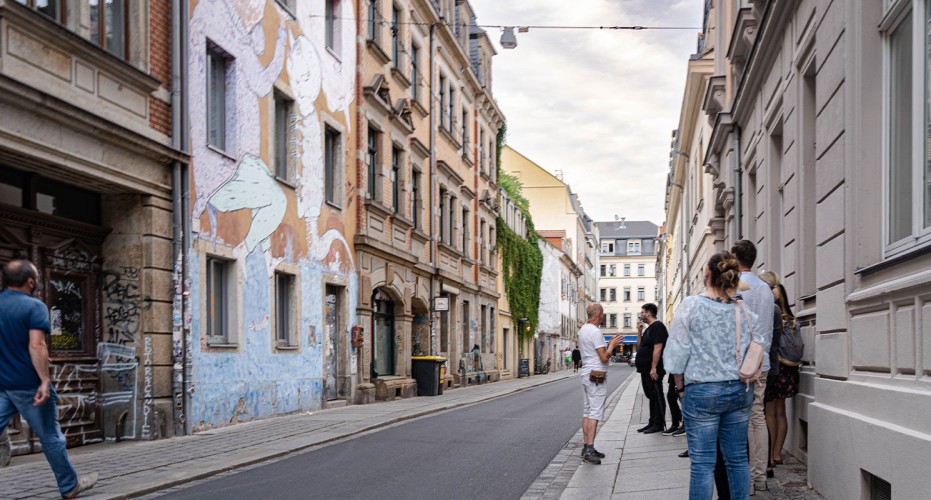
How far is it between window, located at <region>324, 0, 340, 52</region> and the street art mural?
0.12m

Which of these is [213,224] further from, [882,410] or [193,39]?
[882,410]

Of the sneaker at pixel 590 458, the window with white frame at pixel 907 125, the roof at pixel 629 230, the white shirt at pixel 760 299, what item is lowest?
the sneaker at pixel 590 458

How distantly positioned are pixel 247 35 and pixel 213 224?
356 cm

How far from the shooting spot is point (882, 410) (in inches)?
231

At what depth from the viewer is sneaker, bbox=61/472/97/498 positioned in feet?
23.6

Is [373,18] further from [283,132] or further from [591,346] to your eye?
[591,346]

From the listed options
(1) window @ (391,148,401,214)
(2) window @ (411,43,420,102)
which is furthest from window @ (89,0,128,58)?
(2) window @ (411,43,420,102)

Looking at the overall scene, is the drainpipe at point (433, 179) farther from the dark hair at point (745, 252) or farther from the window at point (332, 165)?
the dark hair at point (745, 252)

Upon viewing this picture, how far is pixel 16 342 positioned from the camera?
6.98m

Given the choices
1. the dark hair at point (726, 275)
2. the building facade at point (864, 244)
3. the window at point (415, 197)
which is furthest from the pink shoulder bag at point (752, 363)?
the window at point (415, 197)

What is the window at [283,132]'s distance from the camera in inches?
678

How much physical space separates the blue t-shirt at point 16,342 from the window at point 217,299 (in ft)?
23.5

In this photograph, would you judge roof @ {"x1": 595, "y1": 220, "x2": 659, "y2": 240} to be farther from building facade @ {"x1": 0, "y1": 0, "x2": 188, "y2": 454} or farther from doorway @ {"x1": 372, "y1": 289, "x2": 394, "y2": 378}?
building facade @ {"x1": 0, "y1": 0, "x2": 188, "y2": 454}

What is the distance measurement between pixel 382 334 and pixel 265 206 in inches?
338
